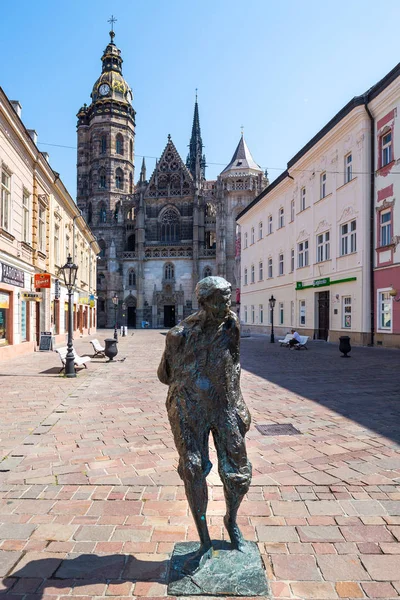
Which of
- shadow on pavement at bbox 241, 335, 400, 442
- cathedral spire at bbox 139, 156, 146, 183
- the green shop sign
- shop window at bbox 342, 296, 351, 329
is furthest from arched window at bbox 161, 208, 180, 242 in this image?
shadow on pavement at bbox 241, 335, 400, 442

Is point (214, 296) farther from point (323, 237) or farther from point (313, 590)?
point (323, 237)

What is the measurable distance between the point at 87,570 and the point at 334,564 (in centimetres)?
163

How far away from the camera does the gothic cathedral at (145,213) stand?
2367 inches

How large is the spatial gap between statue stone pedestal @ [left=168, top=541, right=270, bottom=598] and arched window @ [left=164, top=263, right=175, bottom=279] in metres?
60.5

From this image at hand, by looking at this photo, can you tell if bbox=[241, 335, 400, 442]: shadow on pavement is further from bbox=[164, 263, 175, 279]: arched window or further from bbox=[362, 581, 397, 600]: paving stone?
bbox=[164, 263, 175, 279]: arched window

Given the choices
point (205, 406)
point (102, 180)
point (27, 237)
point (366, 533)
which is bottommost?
point (366, 533)

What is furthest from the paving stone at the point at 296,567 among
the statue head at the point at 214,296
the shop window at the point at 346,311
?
the shop window at the point at 346,311

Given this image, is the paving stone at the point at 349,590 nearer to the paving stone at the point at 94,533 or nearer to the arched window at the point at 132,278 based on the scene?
the paving stone at the point at 94,533

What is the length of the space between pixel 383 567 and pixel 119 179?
69009mm

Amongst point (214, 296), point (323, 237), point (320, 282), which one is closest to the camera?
point (214, 296)

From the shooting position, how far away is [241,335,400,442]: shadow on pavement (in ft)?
22.3

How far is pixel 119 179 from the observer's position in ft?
220

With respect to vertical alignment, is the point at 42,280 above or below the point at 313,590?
above

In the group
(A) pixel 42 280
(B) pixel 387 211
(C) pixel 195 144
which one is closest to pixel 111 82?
(C) pixel 195 144
